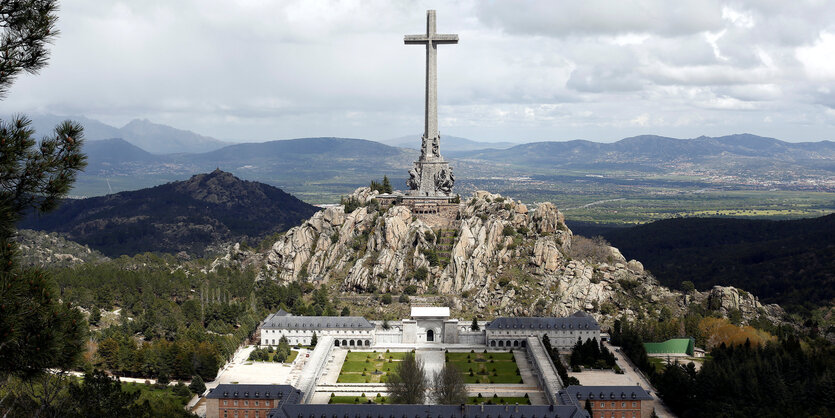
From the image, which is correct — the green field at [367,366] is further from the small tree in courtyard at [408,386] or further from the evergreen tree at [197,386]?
the evergreen tree at [197,386]

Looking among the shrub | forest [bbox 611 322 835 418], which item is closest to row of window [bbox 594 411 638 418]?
forest [bbox 611 322 835 418]

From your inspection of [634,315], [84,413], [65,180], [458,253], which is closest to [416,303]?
[458,253]

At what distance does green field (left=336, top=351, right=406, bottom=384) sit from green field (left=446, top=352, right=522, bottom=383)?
26.3ft

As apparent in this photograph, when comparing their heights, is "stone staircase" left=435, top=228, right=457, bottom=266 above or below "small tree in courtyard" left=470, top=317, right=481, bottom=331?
above

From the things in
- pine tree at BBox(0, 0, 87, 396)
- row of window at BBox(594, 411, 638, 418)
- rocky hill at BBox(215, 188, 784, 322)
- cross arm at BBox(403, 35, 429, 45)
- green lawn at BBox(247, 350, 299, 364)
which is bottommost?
green lawn at BBox(247, 350, 299, 364)

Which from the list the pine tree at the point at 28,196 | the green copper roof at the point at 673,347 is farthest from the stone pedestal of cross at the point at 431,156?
the pine tree at the point at 28,196

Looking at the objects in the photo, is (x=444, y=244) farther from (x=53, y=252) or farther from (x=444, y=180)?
(x=53, y=252)

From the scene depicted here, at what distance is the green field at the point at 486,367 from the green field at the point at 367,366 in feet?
26.3

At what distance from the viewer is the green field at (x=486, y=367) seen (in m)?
95.5

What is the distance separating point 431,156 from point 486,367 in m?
50.2

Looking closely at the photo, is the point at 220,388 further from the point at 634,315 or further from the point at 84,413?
the point at 634,315

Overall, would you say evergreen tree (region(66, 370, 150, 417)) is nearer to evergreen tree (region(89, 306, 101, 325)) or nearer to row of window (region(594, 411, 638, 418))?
row of window (region(594, 411, 638, 418))

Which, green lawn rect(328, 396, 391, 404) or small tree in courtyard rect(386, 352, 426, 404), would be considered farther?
green lawn rect(328, 396, 391, 404)

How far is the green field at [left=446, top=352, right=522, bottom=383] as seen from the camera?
3760 inches
